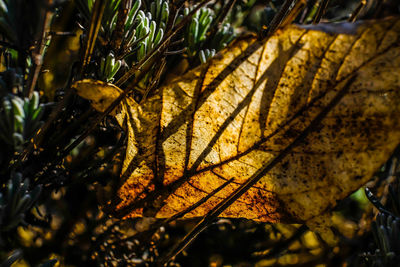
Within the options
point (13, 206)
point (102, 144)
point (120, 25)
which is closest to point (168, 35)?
point (120, 25)

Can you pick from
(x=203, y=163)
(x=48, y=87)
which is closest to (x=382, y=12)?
(x=203, y=163)

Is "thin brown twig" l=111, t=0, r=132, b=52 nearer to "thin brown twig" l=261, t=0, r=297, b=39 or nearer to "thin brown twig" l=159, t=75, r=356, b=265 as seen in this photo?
"thin brown twig" l=261, t=0, r=297, b=39

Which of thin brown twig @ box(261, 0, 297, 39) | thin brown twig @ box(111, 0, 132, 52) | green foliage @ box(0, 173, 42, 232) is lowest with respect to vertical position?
green foliage @ box(0, 173, 42, 232)

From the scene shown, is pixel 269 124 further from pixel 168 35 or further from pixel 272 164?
pixel 168 35

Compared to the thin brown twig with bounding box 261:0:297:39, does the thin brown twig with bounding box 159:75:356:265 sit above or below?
below

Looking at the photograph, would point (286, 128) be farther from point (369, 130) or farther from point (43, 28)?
point (43, 28)

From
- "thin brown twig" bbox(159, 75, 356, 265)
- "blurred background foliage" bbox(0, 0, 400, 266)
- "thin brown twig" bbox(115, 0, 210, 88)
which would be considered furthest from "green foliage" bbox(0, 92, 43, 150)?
"thin brown twig" bbox(159, 75, 356, 265)
